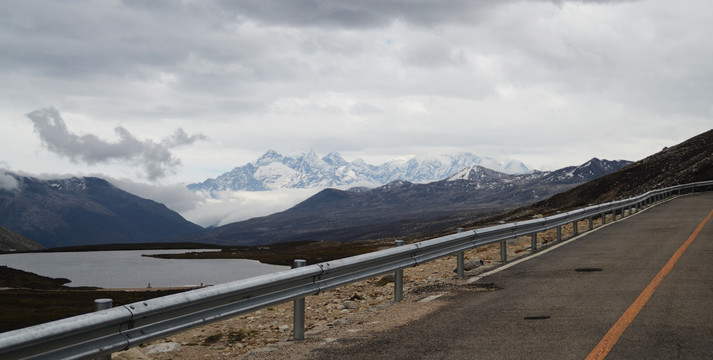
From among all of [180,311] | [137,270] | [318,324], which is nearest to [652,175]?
[137,270]

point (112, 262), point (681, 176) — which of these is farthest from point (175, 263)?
point (681, 176)

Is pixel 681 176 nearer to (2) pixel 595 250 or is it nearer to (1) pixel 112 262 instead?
(2) pixel 595 250

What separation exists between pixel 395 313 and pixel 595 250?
829 cm

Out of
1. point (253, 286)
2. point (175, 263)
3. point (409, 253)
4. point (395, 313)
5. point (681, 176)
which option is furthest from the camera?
point (175, 263)

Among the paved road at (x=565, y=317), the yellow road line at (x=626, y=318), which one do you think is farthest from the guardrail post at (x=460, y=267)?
the yellow road line at (x=626, y=318)

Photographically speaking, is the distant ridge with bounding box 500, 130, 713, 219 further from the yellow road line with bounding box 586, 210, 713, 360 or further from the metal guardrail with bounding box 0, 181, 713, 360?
the metal guardrail with bounding box 0, 181, 713, 360

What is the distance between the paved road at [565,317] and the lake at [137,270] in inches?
2678

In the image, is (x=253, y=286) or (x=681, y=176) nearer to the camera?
(x=253, y=286)

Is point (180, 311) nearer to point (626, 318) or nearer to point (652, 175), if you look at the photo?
point (626, 318)

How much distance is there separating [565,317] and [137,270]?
110m

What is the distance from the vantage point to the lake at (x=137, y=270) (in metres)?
86.2

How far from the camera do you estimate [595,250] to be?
15000 mm

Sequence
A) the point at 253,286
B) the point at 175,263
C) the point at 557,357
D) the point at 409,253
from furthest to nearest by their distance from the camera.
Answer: the point at 175,263, the point at 409,253, the point at 253,286, the point at 557,357

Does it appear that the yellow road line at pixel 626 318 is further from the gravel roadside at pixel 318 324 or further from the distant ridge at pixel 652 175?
the distant ridge at pixel 652 175
